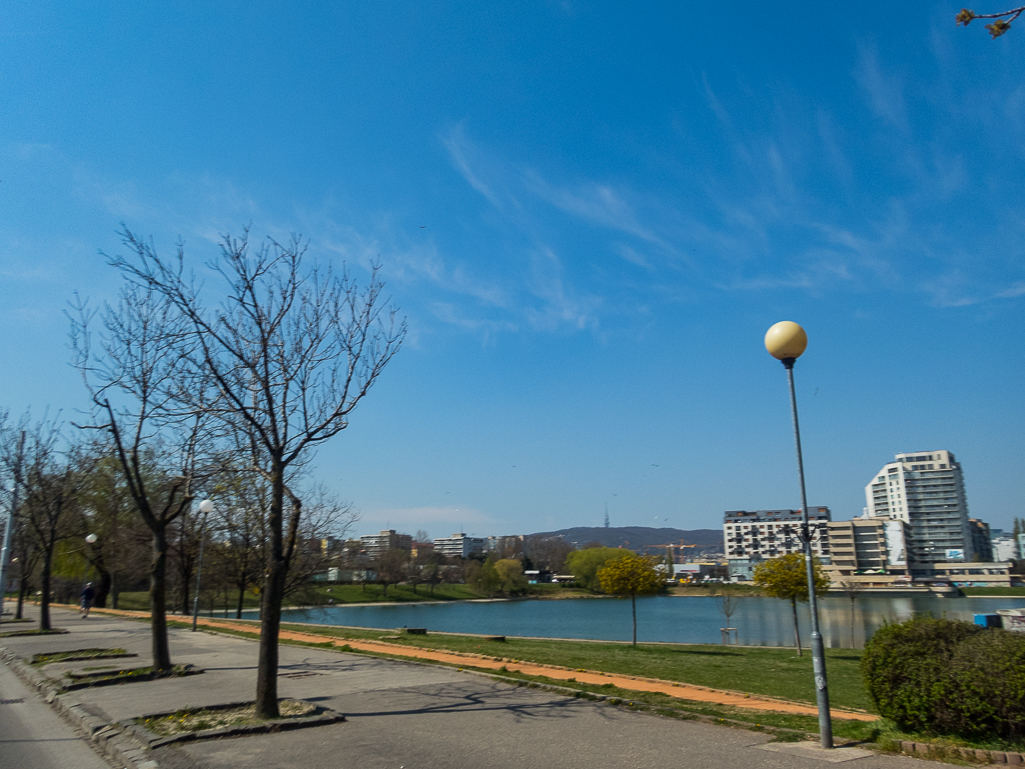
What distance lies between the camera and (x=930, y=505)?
170250 millimetres

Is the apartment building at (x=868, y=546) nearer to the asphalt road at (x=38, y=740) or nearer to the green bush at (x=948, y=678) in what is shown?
the green bush at (x=948, y=678)

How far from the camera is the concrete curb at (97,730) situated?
7.17 m

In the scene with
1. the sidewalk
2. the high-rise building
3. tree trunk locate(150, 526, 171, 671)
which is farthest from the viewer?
the high-rise building

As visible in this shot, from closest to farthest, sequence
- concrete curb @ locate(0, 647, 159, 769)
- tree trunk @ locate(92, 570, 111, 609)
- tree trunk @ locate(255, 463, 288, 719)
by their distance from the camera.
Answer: concrete curb @ locate(0, 647, 159, 769)
tree trunk @ locate(255, 463, 288, 719)
tree trunk @ locate(92, 570, 111, 609)

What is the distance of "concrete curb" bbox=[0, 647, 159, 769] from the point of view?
717cm

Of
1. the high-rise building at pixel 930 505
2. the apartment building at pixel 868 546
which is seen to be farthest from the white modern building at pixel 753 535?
the high-rise building at pixel 930 505

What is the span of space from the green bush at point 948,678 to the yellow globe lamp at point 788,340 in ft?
11.6

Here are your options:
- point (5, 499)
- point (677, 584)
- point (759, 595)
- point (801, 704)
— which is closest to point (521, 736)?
point (801, 704)

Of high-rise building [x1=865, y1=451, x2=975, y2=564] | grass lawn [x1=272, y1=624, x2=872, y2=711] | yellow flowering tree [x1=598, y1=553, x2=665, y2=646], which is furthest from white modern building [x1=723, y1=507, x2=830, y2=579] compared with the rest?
grass lawn [x1=272, y1=624, x2=872, y2=711]

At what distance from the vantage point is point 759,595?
105 metres

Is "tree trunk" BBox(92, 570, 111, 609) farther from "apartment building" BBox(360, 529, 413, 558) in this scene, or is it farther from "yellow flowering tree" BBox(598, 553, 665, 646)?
"apartment building" BBox(360, 529, 413, 558)

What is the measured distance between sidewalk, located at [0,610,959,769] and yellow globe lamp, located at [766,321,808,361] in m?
4.71

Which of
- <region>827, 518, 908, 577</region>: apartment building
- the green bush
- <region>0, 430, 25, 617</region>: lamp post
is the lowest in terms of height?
<region>827, 518, 908, 577</region>: apartment building

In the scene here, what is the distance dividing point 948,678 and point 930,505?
19474 cm
